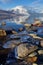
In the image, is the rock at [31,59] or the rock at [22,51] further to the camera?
the rock at [22,51]

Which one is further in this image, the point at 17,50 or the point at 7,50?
the point at 7,50

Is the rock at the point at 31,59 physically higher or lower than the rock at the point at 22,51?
lower

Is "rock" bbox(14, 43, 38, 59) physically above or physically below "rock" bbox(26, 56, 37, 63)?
above

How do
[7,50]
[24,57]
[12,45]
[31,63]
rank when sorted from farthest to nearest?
[12,45], [7,50], [24,57], [31,63]

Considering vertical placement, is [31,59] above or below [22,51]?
below

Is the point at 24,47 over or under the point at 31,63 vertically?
over

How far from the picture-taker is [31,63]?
8.80 m

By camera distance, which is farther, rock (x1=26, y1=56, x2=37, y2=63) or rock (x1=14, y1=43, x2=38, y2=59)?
rock (x1=14, y1=43, x2=38, y2=59)

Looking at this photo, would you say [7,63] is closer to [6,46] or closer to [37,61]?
[37,61]

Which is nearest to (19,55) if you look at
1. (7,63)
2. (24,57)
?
(24,57)

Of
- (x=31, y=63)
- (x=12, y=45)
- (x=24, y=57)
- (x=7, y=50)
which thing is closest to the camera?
(x=31, y=63)

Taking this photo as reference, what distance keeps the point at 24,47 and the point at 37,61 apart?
1129 mm

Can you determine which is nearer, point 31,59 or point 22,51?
point 31,59

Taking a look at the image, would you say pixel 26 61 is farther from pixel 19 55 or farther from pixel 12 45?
pixel 12 45
